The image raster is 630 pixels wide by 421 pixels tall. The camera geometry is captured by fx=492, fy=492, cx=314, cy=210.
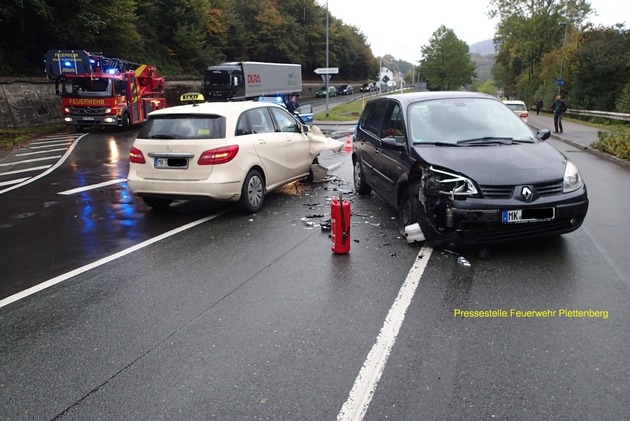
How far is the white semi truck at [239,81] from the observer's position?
31820 mm

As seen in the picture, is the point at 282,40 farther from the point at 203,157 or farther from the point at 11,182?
Answer: the point at 203,157

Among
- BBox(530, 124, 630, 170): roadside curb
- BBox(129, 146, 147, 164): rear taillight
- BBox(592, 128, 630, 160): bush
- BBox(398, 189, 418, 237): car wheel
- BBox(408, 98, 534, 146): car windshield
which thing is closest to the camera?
BBox(398, 189, 418, 237): car wheel

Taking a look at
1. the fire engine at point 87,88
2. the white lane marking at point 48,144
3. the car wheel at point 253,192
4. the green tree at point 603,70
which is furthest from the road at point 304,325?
the green tree at point 603,70

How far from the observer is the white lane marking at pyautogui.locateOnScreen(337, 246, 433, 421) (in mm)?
2883

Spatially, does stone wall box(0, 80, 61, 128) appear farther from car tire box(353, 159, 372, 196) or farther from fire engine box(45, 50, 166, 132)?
car tire box(353, 159, 372, 196)

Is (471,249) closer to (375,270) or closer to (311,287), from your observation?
(375,270)

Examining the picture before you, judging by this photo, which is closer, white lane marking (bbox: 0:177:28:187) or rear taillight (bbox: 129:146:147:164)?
rear taillight (bbox: 129:146:147:164)

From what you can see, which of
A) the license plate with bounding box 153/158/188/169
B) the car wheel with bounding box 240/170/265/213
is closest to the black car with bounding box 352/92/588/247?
the car wheel with bounding box 240/170/265/213

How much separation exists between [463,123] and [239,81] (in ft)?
91.8

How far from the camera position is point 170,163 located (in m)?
7.19

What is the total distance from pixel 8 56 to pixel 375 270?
28.6 metres

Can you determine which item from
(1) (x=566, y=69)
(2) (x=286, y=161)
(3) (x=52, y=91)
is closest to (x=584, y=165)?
(2) (x=286, y=161)

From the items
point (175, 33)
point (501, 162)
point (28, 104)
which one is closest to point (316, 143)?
point (501, 162)

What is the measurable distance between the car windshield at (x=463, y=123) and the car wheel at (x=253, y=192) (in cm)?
260
